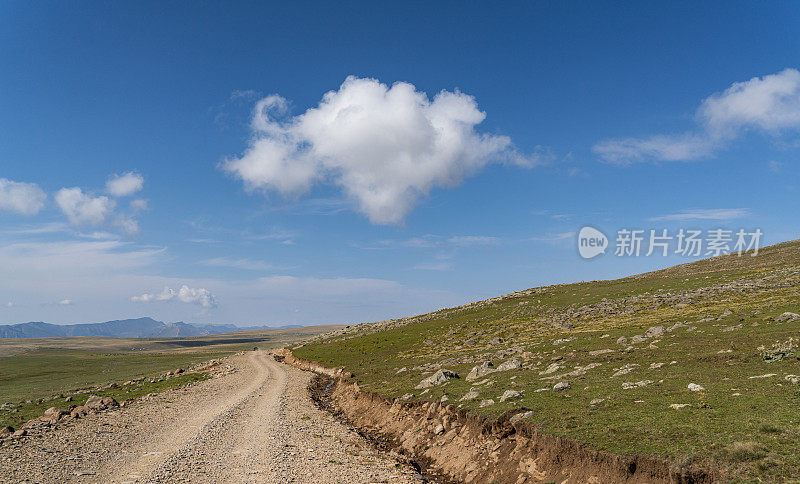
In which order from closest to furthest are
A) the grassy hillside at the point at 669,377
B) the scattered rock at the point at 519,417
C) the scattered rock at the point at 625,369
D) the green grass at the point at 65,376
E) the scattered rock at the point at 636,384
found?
the grassy hillside at the point at 669,377
the scattered rock at the point at 519,417
the scattered rock at the point at 636,384
the scattered rock at the point at 625,369
the green grass at the point at 65,376

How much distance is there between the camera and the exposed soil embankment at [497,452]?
14930 mm

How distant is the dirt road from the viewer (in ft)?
66.3

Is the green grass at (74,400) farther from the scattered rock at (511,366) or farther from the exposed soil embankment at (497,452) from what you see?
the scattered rock at (511,366)

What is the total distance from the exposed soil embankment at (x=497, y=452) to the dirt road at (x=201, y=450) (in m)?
2.85

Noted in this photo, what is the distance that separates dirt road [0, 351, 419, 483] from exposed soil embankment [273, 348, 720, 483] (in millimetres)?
Result: 2846

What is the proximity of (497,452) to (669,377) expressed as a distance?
12247 mm

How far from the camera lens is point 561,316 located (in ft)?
243

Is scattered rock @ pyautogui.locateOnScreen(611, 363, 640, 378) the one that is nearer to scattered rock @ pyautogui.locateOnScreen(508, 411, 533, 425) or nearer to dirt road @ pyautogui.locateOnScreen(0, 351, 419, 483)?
Answer: scattered rock @ pyautogui.locateOnScreen(508, 411, 533, 425)

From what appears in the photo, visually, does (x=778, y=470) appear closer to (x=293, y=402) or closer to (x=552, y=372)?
(x=552, y=372)

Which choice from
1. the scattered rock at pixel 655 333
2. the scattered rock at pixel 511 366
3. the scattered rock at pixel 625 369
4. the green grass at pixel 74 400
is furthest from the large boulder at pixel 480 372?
the green grass at pixel 74 400

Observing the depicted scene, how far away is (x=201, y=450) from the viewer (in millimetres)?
24266

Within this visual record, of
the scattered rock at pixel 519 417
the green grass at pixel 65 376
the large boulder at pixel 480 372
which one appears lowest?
the green grass at pixel 65 376

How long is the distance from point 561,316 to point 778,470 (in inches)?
2569

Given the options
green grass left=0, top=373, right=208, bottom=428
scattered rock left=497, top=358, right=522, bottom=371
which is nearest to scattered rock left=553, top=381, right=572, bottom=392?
scattered rock left=497, top=358, right=522, bottom=371
